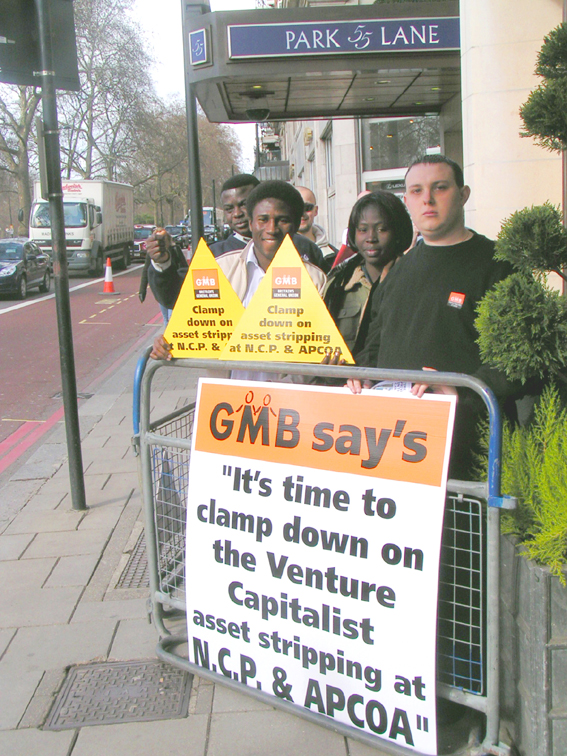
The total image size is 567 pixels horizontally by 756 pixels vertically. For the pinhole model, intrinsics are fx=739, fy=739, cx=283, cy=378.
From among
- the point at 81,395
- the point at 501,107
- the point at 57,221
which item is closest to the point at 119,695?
the point at 57,221

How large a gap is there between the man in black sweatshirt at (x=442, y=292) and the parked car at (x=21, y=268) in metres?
20.0

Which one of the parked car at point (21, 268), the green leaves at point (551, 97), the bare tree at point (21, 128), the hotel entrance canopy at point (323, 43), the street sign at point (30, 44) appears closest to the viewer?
the green leaves at point (551, 97)

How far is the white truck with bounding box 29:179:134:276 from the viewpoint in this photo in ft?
100

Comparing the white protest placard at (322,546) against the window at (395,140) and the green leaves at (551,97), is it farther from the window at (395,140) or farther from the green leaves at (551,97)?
the window at (395,140)

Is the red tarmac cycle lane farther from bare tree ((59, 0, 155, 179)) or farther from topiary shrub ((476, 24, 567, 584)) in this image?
bare tree ((59, 0, 155, 179))

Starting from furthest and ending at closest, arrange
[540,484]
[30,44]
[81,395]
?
[81,395]
[30,44]
[540,484]

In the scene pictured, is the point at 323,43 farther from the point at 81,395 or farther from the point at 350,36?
the point at 81,395

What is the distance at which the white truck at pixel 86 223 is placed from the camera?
100 feet

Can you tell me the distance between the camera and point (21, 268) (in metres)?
21.6

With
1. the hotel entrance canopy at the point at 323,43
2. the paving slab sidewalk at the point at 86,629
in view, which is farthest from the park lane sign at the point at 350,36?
the paving slab sidewalk at the point at 86,629

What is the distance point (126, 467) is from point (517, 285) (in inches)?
159

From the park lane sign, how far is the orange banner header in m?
4.84

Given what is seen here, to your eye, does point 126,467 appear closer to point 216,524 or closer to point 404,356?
point 216,524

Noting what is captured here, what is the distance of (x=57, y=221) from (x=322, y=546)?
2937 millimetres
